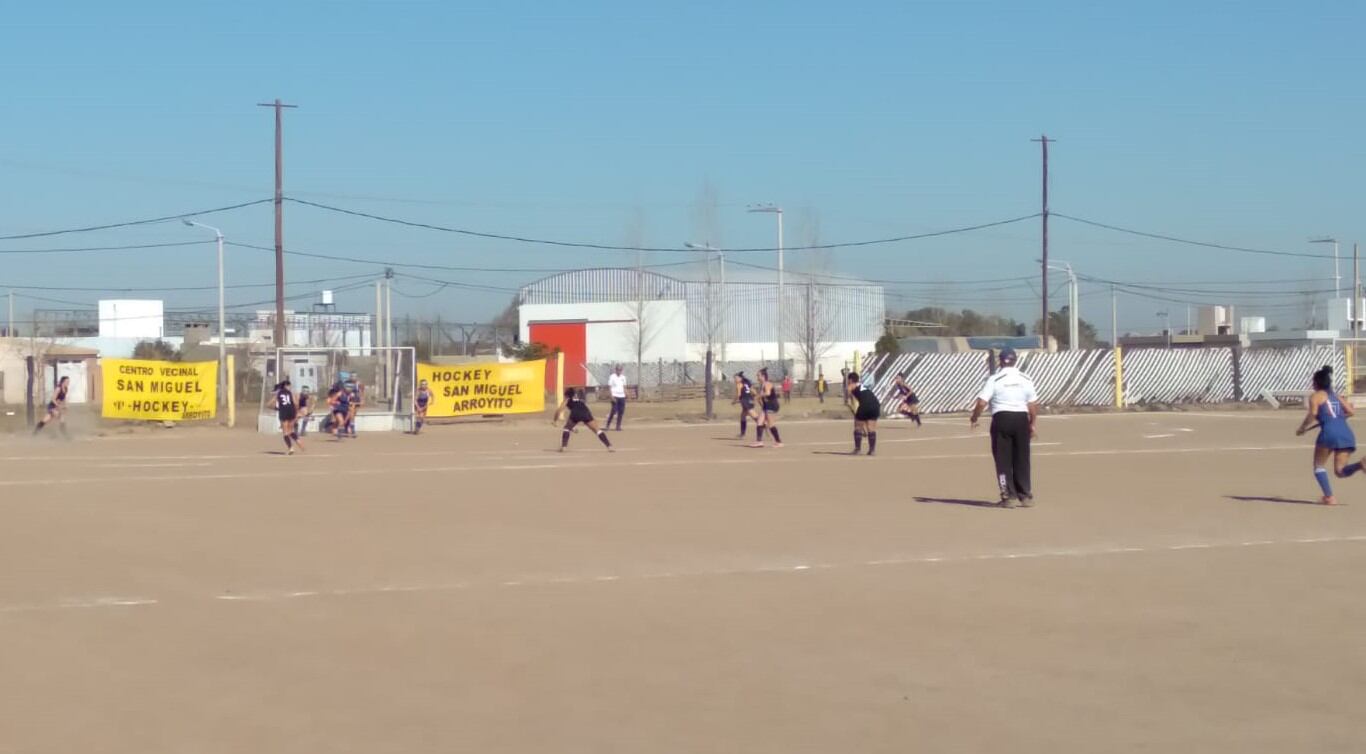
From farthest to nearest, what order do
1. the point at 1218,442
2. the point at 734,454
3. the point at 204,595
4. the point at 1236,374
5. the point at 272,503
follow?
the point at 1236,374 → the point at 1218,442 → the point at 734,454 → the point at 272,503 → the point at 204,595

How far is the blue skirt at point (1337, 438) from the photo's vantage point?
15.4m

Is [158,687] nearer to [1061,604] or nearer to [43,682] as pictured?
[43,682]

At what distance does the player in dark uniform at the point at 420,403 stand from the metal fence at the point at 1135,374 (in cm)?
1347

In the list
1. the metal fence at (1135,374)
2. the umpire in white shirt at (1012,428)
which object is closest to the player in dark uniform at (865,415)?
the umpire in white shirt at (1012,428)

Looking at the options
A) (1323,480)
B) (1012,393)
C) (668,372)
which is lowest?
(1323,480)

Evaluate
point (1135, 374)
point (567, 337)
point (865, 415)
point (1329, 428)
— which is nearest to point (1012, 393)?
point (1329, 428)

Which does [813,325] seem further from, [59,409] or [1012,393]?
[1012,393]

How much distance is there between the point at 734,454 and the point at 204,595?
16.0 metres

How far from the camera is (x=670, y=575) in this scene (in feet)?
36.3

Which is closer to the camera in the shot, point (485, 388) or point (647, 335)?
point (485, 388)

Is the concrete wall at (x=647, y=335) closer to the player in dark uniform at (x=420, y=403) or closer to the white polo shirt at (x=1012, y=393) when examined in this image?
the player in dark uniform at (x=420, y=403)

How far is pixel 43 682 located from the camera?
752cm

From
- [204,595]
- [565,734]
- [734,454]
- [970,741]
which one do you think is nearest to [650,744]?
[565,734]

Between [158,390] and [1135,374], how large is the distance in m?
29.3
